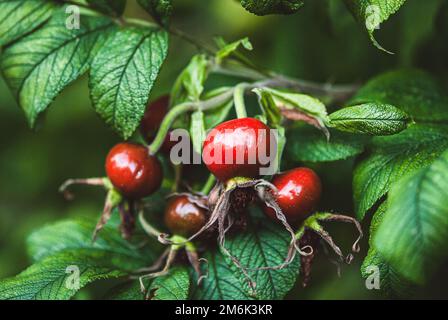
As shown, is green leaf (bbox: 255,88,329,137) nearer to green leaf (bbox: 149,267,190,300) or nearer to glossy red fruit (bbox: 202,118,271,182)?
glossy red fruit (bbox: 202,118,271,182)

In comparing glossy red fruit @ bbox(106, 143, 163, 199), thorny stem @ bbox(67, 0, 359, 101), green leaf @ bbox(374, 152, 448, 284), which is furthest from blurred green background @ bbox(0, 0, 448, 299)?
green leaf @ bbox(374, 152, 448, 284)

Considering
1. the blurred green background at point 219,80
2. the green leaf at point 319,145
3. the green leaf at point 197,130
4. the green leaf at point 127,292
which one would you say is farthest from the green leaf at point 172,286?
the blurred green background at point 219,80

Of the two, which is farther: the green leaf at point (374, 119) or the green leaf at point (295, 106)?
the green leaf at point (295, 106)

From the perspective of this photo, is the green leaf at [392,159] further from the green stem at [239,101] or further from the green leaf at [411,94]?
the green stem at [239,101]

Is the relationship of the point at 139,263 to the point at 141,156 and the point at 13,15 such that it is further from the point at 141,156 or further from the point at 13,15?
the point at 13,15

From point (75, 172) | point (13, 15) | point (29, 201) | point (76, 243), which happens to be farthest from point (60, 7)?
point (29, 201)

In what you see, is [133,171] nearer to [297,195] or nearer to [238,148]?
[238,148]
